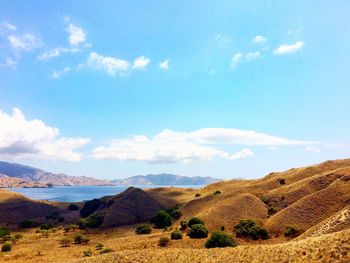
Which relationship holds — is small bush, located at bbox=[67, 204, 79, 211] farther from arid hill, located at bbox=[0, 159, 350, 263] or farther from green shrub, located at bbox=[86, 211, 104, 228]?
green shrub, located at bbox=[86, 211, 104, 228]

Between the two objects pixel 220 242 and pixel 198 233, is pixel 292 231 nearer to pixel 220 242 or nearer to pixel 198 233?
pixel 198 233

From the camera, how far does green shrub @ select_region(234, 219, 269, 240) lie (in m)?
60.0

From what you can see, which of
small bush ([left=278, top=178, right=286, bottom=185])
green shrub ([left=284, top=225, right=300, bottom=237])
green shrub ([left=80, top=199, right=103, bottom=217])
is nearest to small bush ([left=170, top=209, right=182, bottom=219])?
green shrub ([left=284, top=225, right=300, bottom=237])

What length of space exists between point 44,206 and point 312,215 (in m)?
97.2

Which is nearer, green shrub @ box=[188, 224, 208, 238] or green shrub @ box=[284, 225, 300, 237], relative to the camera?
green shrub @ box=[284, 225, 300, 237]

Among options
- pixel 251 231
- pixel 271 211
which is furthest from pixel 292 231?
pixel 271 211

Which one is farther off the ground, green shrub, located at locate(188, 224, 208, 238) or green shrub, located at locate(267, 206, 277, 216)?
green shrub, located at locate(267, 206, 277, 216)

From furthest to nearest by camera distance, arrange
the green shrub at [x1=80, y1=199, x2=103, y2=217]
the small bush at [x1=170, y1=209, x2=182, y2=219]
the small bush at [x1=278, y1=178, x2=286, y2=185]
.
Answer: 1. the green shrub at [x1=80, y1=199, x2=103, y2=217]
2. the small bush at [x1=278, y1=178, x2=286, y2=185]
3. the small bush at [x1=170, y1=209, x2=182, y2=219]

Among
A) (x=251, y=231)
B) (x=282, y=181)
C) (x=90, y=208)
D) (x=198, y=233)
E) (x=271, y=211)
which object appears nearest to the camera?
(x=198, y=233)

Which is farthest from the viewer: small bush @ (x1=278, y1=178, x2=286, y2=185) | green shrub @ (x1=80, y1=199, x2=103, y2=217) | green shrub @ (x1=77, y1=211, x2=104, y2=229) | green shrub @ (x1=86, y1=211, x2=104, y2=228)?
green shrub @ (x1=80, y1=199, x2=103, y2=217)

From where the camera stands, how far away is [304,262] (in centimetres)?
2658

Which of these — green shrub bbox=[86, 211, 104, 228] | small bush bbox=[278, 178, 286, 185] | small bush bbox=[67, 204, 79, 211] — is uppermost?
small bush bbox=[278, 178, 286, 185]

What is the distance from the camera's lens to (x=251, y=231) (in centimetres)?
6047

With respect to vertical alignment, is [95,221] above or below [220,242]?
above
